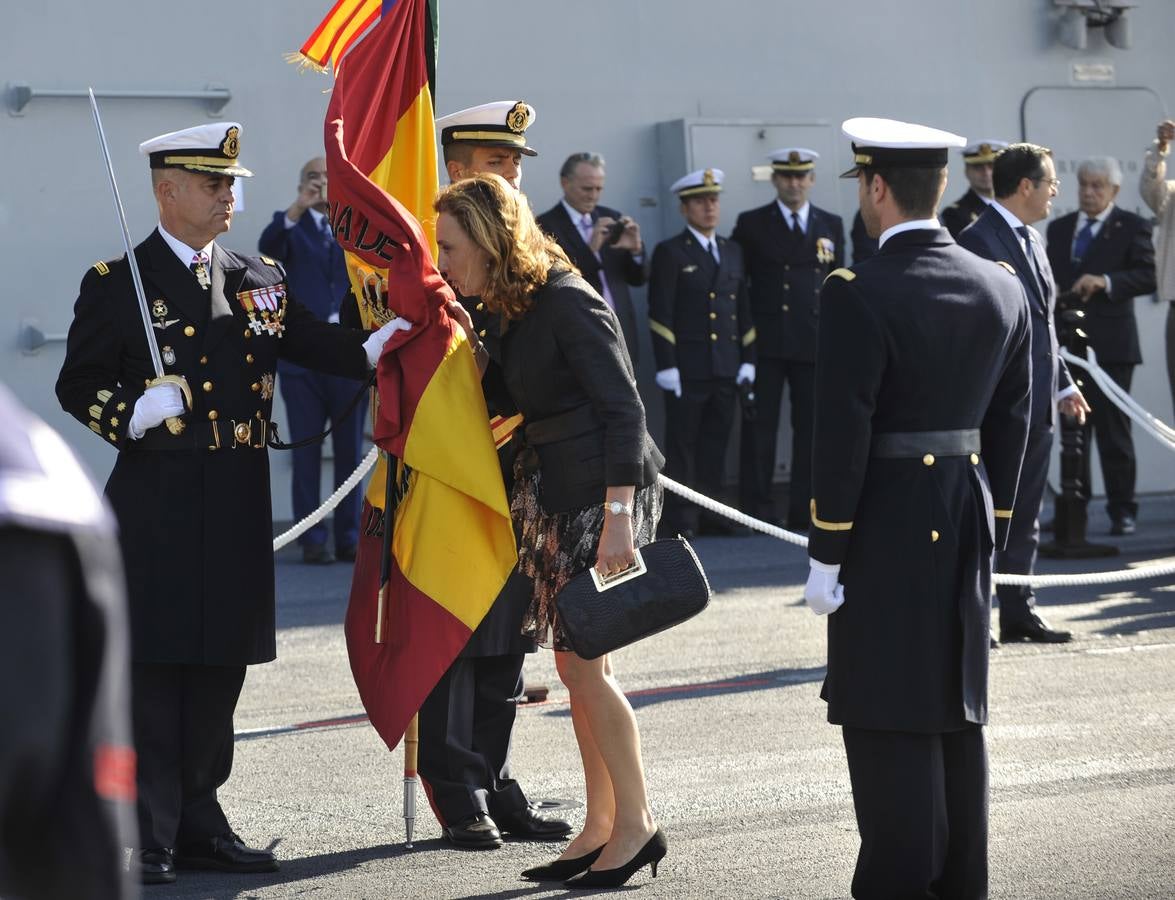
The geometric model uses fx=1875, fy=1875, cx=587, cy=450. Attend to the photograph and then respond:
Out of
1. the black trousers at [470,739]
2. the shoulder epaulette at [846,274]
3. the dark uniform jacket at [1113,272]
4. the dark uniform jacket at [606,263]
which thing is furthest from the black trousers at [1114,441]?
the shoulder epaulette at [846,274]

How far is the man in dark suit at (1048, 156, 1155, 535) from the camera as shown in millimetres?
11352

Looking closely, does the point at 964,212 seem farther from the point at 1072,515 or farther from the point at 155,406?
the point at 155,406

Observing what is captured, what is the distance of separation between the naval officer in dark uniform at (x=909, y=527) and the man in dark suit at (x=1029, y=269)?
3221 millimetres

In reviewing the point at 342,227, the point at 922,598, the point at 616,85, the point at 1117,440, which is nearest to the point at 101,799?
the point at 922,598

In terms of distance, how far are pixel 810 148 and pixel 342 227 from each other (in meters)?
8.39

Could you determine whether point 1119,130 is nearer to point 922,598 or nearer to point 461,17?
point 461,17

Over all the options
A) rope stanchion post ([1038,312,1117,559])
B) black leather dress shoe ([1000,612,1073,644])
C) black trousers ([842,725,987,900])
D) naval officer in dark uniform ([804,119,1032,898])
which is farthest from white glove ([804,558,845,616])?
rope stanchion post ([1038,312,1117,559])

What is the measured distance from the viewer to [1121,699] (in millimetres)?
7008

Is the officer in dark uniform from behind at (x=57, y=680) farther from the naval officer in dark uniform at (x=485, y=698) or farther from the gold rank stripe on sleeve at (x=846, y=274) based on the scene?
the naval officer in dark uniform at (x=485, y=698)

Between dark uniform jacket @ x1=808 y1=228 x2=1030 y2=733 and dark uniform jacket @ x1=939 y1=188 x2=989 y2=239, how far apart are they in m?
7.06

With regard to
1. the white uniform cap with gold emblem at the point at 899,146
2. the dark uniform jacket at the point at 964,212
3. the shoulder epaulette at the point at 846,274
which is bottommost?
the dark uniform jacket at the point at 964,212

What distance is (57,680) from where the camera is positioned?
1.57 metres

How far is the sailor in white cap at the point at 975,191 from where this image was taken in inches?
440

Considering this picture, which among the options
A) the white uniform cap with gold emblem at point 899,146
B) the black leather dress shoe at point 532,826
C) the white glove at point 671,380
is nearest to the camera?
the white uniform cap with gold emblem at point 899,146
